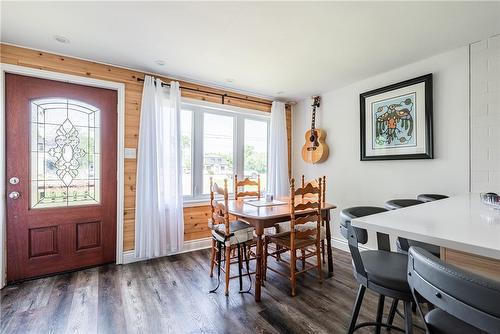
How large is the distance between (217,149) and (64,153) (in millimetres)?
1864

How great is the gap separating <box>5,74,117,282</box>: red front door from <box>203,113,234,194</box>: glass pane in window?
120 cm

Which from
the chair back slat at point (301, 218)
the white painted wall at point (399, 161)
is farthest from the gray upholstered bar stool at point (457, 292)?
the white painted wall at point (399, 161)

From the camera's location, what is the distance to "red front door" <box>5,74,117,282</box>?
7.89ft

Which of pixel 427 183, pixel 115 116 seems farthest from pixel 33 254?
pixel 427 183

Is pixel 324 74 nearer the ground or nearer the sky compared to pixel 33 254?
nearer the sky

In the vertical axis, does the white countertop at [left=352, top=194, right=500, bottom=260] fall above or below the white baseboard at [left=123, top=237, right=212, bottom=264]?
above

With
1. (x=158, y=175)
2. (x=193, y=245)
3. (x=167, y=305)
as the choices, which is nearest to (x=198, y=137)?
(x=158, y=175)

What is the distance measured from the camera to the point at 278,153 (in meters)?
4.08

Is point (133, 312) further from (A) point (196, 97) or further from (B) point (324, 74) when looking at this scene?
(B) point (324, 74)

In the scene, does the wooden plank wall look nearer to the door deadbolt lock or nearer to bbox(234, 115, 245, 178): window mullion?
bbox(234, 115, 245, 178): window mullion

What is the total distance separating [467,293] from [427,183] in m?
2.44

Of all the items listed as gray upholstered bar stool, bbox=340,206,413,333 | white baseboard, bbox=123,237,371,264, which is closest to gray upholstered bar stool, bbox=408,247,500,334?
gray upholstered bar stool, bbox=340,206,413,333

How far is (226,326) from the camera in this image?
1.79 metres

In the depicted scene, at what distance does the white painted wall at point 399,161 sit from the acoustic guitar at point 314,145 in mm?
93
